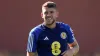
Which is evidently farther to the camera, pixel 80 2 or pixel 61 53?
pixel 80 2

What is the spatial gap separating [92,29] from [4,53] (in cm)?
261

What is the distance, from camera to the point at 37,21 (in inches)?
473

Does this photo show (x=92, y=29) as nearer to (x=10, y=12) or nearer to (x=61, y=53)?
(x=10, y=12)

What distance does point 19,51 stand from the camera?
12.1 meters

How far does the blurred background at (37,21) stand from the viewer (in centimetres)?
1185

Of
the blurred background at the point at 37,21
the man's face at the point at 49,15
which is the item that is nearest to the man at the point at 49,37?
the man's face at the point at 49,15

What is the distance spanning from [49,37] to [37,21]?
6186 millimetres

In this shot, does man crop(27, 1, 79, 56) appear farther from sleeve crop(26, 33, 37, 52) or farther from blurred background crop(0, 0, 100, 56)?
blurred background crop(0, 0, 100, 56)

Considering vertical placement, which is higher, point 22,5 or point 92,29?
point 22,5

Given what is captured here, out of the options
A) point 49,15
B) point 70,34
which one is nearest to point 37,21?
point 70,34

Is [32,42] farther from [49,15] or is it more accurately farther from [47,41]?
[49,15]

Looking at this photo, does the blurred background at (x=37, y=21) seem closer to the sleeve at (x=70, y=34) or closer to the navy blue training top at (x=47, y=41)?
the sleeve at (x=70, y=34)

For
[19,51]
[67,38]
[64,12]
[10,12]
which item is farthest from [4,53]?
[67,38]

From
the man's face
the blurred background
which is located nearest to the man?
the man's face
